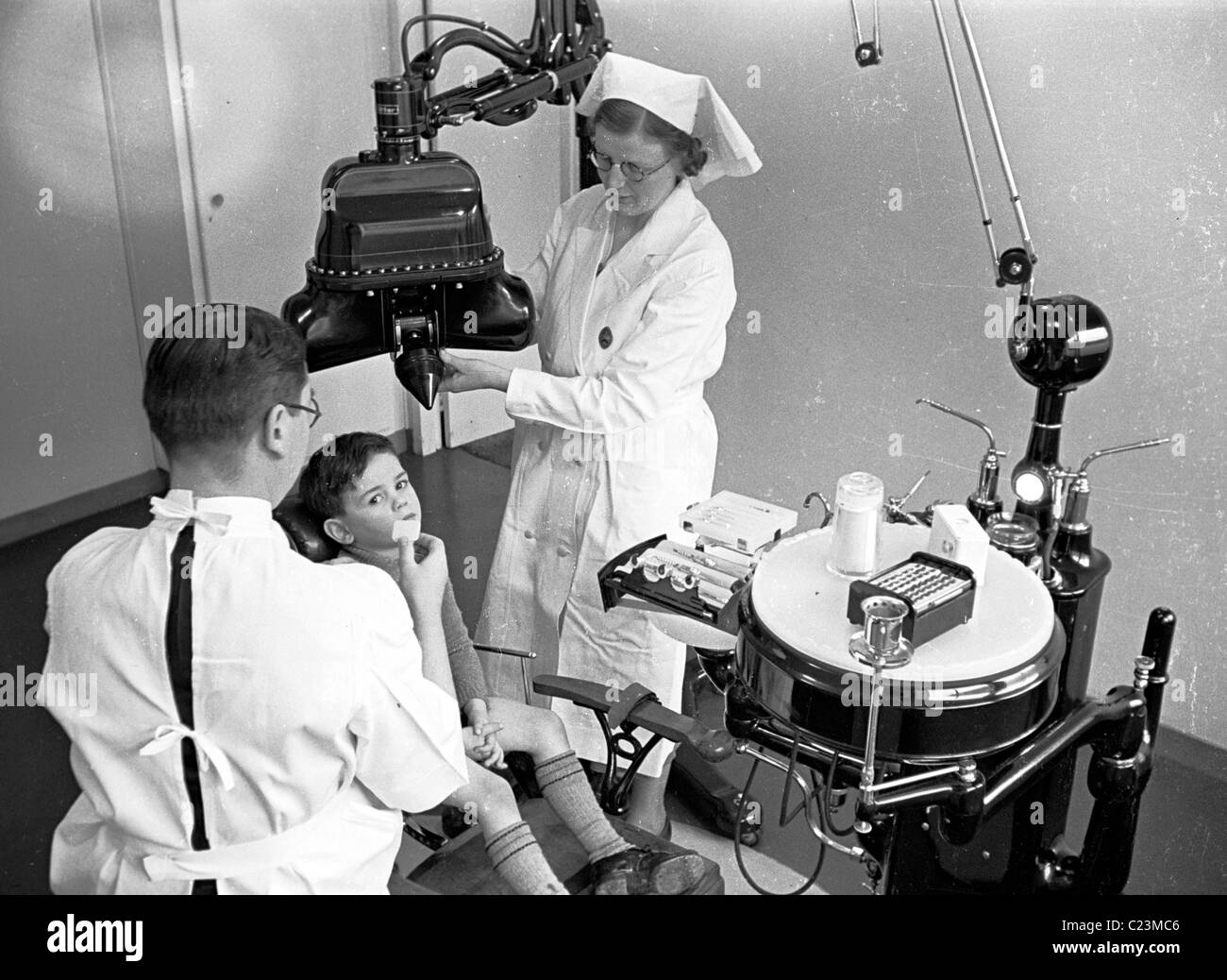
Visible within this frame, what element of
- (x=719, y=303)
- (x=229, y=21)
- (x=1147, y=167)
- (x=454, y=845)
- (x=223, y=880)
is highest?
(x=229, y=21)

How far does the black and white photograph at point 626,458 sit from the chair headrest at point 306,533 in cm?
2

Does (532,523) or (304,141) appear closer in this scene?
(532,523)

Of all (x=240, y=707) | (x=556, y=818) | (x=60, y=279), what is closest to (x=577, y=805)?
(x=556, y=818)

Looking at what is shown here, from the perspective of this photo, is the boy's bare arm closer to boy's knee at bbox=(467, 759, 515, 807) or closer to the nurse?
boy's knee at bbox=(467, 759, 515, 807)

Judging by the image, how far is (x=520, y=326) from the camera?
183 centimetres

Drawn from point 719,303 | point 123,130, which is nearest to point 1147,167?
point 719,303

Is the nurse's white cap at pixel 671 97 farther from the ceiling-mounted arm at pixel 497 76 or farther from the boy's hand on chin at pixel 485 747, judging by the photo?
the boy's hand on chin at pixel 485 747

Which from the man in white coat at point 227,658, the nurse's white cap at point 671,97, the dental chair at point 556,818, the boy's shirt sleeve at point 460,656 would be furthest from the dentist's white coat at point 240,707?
the nurse's white cap at point 671,97

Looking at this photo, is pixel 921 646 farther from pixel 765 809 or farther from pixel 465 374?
pixel 765 809

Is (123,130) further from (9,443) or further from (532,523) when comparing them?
(532,523)

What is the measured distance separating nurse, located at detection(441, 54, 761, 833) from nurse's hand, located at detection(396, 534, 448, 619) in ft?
1.28
